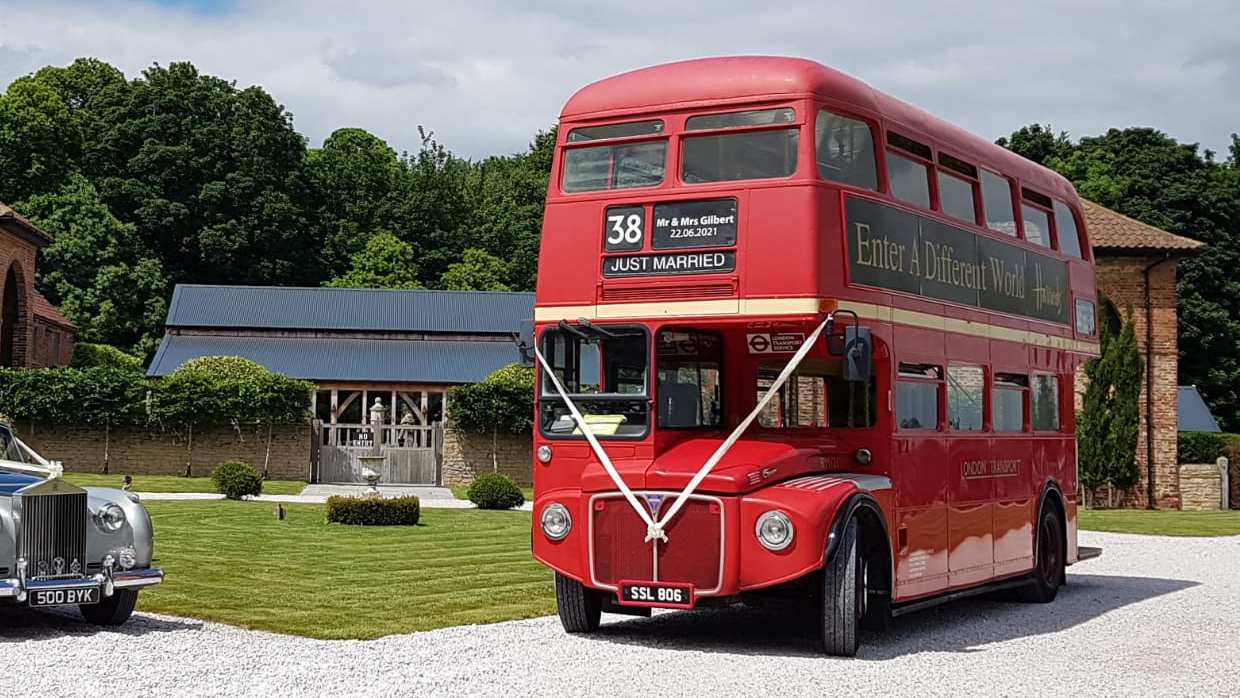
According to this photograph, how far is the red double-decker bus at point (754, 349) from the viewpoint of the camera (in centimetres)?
1126

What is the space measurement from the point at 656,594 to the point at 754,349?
8.96 feet

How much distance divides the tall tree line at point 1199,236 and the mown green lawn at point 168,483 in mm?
35384

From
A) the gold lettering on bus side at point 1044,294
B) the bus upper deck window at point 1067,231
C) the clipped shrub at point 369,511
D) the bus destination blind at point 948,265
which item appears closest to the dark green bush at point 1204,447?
the clipped shrub at point 369,511

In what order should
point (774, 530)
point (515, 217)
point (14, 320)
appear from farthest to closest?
point (515, 217) → point (14, 320) → point (774, 530)

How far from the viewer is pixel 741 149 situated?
1180cm

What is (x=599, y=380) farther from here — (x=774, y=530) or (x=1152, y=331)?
(x=1152, y=331)

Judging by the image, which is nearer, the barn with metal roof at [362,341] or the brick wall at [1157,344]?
the brick wall at [1157,344]

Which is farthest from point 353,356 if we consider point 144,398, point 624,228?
point 624,228

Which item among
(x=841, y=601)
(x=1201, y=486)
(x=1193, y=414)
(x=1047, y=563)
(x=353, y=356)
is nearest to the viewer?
(x=841, y=601)

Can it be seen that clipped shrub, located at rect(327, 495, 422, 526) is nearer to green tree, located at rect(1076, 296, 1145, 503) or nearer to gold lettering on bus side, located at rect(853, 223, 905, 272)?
gold lettering on bus side, located at rect(853, 223, 905, 272)

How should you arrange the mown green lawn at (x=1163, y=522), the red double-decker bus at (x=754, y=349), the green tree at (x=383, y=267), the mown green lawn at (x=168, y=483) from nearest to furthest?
the red double-decker bus at (x=754, y=349)
the mown green lawn at (x=1163, y=522)
the mown green lawn at (x=168, y=483)
the green tree at (x=383, y=267)

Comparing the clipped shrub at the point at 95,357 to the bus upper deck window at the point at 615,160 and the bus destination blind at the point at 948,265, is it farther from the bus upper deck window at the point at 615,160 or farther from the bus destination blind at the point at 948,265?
the bus upper deck window at the point at 615,160

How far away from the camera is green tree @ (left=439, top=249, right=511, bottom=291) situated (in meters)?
68.5

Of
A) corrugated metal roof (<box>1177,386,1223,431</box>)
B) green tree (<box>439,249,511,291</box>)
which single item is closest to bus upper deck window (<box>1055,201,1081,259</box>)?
corrugated metal roof (<box>1177,386,1223,431</box>)
